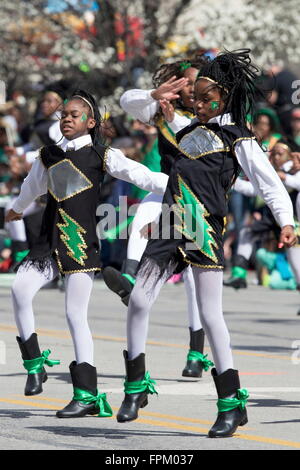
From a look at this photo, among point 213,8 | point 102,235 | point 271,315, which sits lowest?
point 271,315

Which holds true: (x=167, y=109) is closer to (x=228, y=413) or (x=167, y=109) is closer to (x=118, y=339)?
(x=228, y=413)

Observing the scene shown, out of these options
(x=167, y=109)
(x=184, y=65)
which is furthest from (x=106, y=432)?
(x=184, y=65)

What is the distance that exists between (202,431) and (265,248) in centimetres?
1085

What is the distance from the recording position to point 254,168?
6988 millimetres

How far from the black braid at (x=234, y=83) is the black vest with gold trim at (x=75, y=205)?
820mm

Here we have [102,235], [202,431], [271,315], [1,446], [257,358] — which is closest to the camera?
[1,446]

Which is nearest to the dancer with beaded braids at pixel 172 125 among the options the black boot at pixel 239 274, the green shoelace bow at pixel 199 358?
the green shoelace bow at pixel 199 358

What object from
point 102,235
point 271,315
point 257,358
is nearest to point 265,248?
point 271,315

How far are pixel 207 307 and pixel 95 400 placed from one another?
943 millimetres

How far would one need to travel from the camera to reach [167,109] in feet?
29.3

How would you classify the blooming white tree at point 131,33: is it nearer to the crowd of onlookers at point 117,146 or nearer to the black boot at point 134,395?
the crowd of onlookers at point 117,146

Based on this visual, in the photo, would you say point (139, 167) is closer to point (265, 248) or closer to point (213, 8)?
point (265, 248)

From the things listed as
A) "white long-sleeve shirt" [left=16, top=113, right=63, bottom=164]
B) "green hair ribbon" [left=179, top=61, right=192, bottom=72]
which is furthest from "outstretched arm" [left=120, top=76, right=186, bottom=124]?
"white long-sleeve shirt" [left=16, top=113, right=63, bottom=164]

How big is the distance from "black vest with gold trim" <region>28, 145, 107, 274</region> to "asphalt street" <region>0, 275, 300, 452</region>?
92 cm
